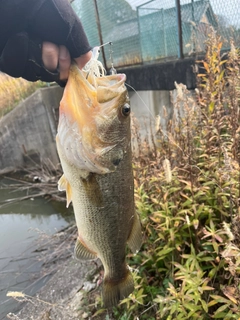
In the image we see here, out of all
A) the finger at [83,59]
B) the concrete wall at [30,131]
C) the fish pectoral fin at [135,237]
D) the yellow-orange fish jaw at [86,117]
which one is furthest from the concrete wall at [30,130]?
the finger at [83,59]

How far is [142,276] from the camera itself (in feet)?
9.04

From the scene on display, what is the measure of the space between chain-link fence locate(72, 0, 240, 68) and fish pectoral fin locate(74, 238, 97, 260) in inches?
121

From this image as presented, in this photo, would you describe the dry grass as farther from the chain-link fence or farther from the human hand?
the human hand

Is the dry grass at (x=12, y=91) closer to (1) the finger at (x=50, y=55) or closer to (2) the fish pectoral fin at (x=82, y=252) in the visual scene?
(2) the fish pectoral fin at (x=82, y=252)

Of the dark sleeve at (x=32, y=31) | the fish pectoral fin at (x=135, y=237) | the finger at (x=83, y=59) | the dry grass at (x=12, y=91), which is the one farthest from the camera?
the dry grass at (x=12, y=91)

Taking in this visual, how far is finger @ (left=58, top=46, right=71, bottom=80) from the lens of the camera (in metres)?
Answer: 1.37

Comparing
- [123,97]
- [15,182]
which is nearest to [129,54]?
[15,182]

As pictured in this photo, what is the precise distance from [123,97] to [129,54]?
18.3 ft

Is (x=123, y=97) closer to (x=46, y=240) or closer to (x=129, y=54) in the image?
(x=46, y=240)

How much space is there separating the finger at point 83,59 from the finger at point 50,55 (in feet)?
0.44

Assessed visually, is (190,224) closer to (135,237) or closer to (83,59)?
(135,237)

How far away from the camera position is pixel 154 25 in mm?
5762

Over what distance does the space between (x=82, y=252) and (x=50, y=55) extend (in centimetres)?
124

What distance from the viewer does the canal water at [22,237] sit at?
4.51 metres
